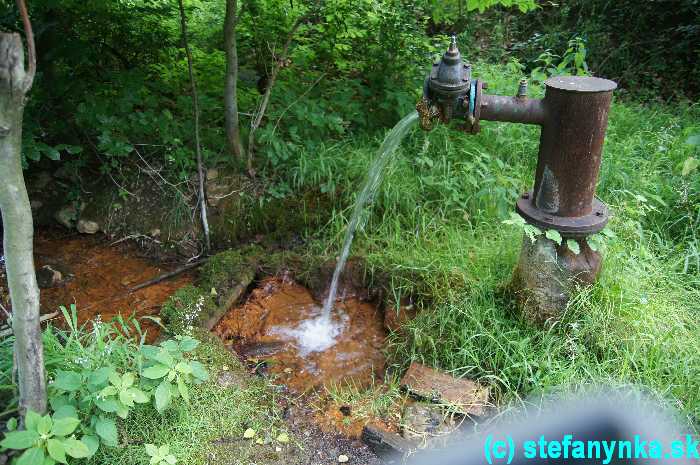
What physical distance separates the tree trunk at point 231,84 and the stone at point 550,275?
2.05 metres

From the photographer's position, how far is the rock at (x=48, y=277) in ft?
10.6

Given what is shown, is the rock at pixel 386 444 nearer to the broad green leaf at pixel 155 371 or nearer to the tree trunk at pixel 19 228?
the broad green leaf at pixel 155 371

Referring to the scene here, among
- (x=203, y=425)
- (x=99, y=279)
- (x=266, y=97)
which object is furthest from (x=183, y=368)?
(x=266, y=97)

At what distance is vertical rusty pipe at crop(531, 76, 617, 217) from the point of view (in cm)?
214

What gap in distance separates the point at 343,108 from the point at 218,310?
176cm

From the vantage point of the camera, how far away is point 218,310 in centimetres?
297

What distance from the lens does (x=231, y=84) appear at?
11.5 feet

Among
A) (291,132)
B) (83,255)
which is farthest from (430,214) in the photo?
(83,255)

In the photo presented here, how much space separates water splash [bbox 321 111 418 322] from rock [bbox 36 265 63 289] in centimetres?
156

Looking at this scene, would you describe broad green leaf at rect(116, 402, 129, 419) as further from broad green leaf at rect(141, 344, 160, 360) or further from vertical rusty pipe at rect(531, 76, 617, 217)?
vertical rusty pipe at rect(531, 76, 617, 217)

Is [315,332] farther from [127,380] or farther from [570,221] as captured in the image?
[570,221]

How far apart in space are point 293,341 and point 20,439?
Answer: 56.7 inches

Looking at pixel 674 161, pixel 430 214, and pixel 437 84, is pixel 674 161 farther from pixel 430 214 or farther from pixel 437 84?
pixel 437 84

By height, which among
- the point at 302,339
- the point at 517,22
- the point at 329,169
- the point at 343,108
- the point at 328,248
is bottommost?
the point at 302,339
